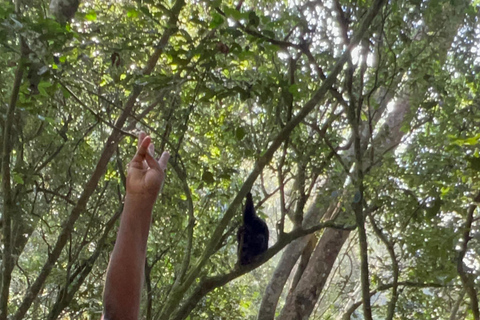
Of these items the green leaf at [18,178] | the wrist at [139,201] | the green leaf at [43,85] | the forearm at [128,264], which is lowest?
the forearm at [128,264]

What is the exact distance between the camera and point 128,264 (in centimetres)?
95

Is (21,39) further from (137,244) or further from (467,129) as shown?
(467,129)

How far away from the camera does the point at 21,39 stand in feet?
4.99

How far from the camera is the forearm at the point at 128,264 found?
92 cm

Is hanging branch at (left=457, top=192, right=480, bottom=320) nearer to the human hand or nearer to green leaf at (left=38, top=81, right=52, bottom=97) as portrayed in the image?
the human hand

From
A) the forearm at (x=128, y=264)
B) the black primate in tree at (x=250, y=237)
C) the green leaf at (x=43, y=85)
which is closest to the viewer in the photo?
the forearm at (x=128, y=264)

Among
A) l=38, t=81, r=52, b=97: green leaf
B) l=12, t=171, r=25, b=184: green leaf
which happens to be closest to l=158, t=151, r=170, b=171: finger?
l=38, t=81, r=52, b=97: green leaf

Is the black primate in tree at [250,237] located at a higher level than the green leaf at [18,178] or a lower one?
lower

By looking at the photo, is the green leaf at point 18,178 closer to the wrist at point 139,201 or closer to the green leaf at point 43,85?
the green leaf at point 43,85

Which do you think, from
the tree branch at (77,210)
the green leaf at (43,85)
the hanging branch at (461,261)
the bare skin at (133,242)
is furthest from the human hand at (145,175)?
the hanging branch at (461,261)

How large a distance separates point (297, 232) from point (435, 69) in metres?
1.24

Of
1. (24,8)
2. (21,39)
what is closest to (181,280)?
(21,39)

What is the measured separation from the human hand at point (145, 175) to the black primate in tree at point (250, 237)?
818 mm

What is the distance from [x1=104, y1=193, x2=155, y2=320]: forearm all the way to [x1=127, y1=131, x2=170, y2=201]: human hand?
2 cm
